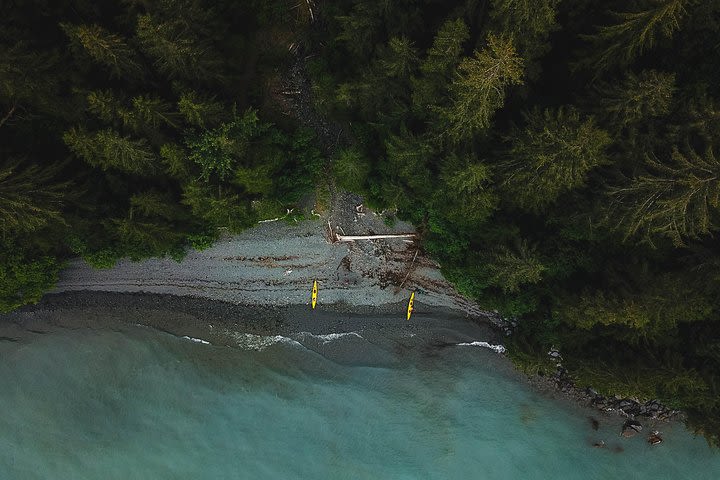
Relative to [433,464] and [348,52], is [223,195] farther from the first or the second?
[433,464]

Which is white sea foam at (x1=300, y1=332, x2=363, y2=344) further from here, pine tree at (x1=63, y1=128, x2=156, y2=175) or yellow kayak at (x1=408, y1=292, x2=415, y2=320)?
pine tree at (x1=63, y1=128, x2=156, y2=175)

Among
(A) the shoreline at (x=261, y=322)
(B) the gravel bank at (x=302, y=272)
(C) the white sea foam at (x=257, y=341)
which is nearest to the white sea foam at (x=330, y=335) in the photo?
(A) the shoreline at (x=261, y=322)

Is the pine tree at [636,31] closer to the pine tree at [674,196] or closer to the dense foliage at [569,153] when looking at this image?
the dense foliage at [569,153]

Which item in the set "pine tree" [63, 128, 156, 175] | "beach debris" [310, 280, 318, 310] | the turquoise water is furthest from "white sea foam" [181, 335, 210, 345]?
"pine tree" [63, 128, 156, 175]

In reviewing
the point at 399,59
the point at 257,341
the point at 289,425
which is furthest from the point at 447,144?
the point at 289,425

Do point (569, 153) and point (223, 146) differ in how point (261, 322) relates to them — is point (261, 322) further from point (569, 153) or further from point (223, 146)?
point (569, 153)
